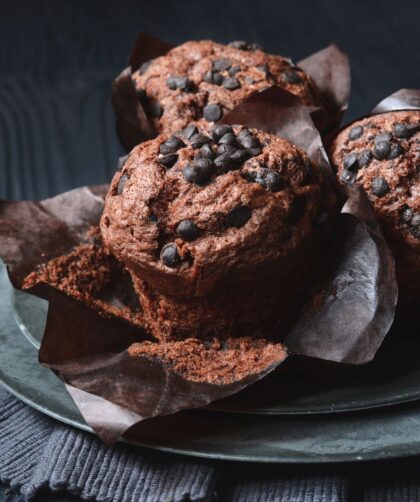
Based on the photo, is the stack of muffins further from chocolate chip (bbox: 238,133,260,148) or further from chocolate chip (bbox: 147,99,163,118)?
chocolate chip (bbox: 147,99,163,118)

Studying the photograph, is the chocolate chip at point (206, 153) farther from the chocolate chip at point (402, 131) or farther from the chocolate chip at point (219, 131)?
the chocolate chip at point (402, 131)

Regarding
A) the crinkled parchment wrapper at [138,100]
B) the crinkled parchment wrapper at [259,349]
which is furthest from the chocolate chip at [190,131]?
the crinkled parchment wrapper at [138,100]

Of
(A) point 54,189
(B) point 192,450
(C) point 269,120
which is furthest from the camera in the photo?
(A) point 54,189

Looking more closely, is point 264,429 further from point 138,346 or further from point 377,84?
point 377,84

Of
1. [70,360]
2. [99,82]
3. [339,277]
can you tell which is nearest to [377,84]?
[99,82]

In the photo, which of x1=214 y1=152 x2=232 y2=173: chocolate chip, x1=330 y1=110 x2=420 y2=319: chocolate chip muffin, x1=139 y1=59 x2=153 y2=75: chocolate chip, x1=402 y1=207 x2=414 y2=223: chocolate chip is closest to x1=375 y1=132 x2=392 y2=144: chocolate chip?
x1=330 y1=110 x2=420 y2=319: chocolate chip muffin

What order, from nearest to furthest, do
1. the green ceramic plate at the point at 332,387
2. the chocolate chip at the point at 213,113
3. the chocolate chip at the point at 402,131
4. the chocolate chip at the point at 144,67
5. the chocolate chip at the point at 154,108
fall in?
the green ceramic plate at the point at 332,387 → the chocolate chip at the point at 402,131 → the chocolate chip at the point at 213,113 → the chocolate chip at the point at 154,108 → the chocolate chip at the point at 144,67

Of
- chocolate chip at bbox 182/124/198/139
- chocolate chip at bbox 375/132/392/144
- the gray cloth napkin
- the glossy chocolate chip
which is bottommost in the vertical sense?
the gray cloth napkin
